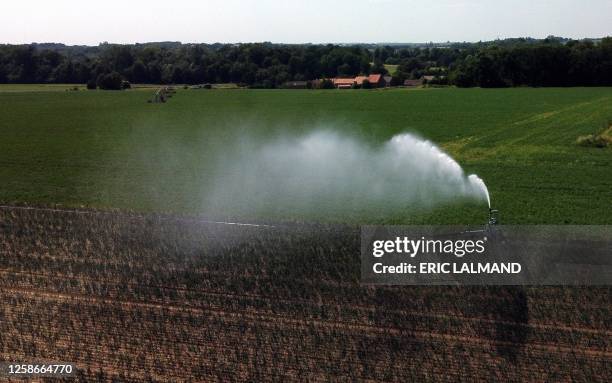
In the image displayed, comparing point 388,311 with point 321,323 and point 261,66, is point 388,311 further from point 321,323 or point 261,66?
point 261,66

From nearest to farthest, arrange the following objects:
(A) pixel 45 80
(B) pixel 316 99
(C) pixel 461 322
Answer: (C) pixel 461 322
(B) pixel 316 99
(A) pixel 45 80

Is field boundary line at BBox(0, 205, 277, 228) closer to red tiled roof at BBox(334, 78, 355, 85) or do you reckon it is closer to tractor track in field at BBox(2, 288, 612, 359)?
tractor track in field at BBox(2, 288, 612, 359)

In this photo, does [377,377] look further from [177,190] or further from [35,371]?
[177,190]

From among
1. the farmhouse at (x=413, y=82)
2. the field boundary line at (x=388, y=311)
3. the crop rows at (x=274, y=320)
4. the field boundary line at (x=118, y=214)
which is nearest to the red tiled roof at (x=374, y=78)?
the farmhouse at (x=413, y=82)

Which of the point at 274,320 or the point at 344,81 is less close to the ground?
the point at 344,81

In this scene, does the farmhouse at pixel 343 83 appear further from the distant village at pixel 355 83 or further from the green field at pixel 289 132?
the green field at pixel 289 132

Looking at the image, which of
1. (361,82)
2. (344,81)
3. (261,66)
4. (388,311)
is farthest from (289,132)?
(261,66)

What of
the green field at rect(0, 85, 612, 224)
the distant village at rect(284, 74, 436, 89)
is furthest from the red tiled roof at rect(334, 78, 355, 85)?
the green field at rect(0, 85, 612, 224)

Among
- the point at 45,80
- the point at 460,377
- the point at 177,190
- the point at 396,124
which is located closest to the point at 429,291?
the point at 460,377
